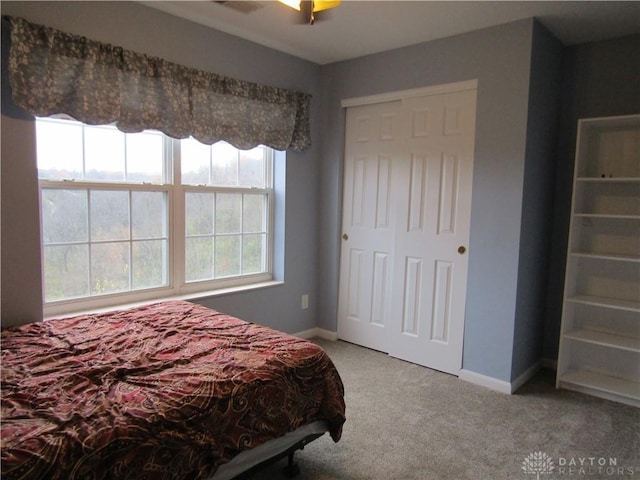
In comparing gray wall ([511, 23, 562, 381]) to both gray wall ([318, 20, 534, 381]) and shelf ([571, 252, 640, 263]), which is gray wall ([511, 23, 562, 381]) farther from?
shelf ([571, 252, 640, 263])

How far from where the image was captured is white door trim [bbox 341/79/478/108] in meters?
3.04

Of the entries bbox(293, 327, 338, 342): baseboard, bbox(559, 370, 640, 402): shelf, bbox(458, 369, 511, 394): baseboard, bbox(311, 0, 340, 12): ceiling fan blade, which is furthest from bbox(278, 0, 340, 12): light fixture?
bbox(559, 370, 640, 402): shelf

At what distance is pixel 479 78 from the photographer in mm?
2975

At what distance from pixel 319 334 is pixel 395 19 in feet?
8.73

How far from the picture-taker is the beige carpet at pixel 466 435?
2096 millimetres

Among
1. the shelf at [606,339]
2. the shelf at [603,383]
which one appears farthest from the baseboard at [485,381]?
the shelf at [606,339]

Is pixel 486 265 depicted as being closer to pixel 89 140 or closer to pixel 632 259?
pixel 632 259

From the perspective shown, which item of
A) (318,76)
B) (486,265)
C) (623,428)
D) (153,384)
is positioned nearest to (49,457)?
(153,384)

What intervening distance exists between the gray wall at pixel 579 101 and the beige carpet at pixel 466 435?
697 millimetres

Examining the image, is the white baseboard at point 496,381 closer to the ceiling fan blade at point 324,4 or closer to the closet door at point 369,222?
the closet door at point 369,222

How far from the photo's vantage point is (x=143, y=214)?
9.53ft

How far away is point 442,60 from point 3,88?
2710 mm

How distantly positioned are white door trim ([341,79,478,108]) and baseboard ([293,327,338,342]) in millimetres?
2022

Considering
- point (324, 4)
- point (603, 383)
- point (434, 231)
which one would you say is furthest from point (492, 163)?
point (603, 383)
